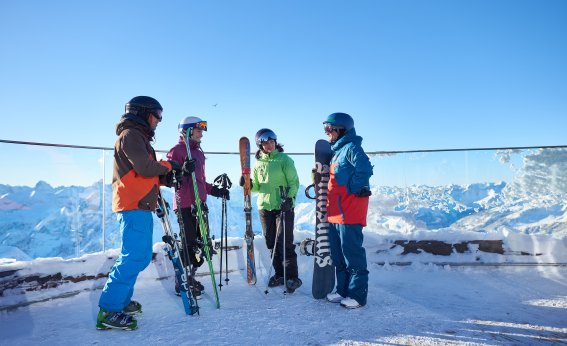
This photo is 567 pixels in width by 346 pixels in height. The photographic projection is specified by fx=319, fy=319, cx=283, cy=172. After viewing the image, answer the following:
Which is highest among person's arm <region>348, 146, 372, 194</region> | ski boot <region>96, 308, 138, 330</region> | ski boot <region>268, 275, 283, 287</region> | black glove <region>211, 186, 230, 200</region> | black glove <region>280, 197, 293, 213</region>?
person's arm <region>348, 146, 372, 194</region>

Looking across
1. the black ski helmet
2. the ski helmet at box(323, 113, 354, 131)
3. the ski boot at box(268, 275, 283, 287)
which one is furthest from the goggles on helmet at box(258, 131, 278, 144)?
the ski boot at box(268, 275, 283, 287)

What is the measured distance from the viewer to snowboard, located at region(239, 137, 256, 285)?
174 inches

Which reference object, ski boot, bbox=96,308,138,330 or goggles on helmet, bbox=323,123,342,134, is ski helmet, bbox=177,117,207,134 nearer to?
goggles on helmet, bbox=323,123,342,134

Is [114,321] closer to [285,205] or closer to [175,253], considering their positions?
[175,253]

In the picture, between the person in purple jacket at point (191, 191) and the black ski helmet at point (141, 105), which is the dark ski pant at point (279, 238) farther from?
the black ski helmet at point (141, 105)

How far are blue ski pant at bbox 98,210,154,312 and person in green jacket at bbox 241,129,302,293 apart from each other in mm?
1758

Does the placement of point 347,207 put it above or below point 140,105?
below

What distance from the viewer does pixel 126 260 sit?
9.25 ft

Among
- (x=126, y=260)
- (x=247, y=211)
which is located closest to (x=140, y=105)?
(x=126, y=260)

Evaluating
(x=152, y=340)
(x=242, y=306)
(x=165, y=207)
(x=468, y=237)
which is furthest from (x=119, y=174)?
(x=468, y=237)

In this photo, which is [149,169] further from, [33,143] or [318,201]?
[33,143]

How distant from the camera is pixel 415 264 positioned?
5.23 m

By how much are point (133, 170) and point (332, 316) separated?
2317 millimetres

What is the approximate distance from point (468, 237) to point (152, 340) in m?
4.90
